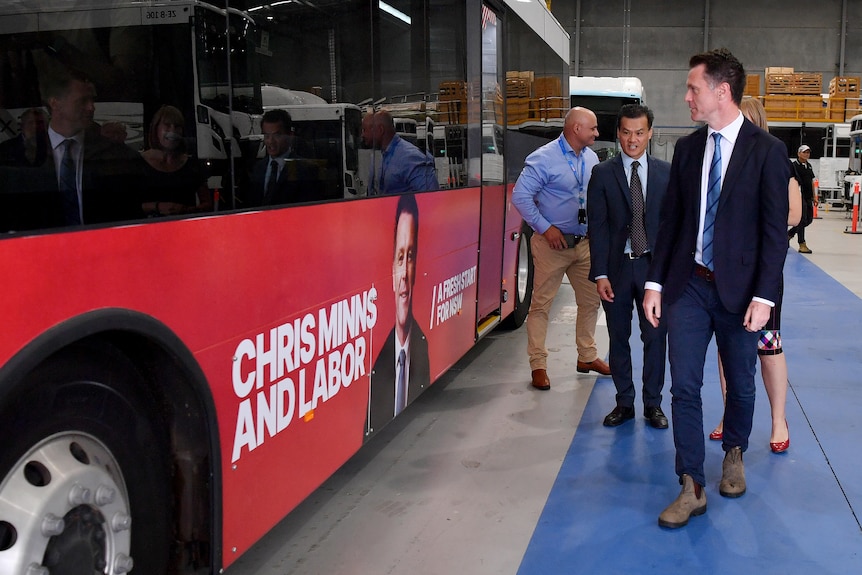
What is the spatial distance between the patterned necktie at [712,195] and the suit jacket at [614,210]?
3.95 ft

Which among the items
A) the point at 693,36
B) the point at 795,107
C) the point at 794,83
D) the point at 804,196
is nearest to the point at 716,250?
the point at 804,196

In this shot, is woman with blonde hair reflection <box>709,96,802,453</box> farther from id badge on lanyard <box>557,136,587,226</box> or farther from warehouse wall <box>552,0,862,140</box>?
warehouse wall <box>552,0,862,140</box>

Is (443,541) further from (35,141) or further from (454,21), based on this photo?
(454,21)

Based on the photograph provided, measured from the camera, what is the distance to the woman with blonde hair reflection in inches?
170

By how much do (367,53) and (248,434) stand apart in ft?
5.89

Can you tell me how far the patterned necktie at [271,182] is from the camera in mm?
2906

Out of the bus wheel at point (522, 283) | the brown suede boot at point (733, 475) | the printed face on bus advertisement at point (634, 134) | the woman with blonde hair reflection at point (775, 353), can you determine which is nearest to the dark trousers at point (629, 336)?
the woman with blonde hair reflection at point (775, 353)

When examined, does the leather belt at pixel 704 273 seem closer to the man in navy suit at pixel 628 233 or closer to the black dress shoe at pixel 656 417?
the man in navy suit at pixel 628 233

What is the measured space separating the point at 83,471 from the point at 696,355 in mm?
2685

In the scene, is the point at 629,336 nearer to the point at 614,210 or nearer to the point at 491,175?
the point at 614,210

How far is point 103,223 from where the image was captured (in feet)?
6.82

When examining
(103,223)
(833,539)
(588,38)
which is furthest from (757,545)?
(588,38)

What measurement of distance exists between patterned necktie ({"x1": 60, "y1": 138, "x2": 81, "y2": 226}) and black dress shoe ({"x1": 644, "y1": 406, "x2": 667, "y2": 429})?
399 cm

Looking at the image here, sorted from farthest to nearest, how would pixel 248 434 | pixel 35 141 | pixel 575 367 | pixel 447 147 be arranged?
pixel 575 367
pixel 447 147
pixel 248 434
pixel 35 141
